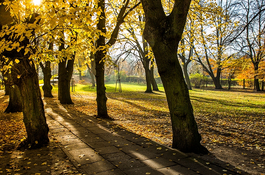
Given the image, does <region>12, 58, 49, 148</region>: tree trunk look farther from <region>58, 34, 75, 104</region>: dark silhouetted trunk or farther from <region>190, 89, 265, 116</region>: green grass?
<region>190, 89, 265, 116</region>: green grass

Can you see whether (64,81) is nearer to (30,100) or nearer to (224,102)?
(30,100)

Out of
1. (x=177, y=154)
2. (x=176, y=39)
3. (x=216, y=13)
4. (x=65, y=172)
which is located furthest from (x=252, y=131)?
(x=65, y=172)

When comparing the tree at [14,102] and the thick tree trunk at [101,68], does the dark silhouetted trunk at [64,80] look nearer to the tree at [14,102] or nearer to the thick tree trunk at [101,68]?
the tree at [14,102]

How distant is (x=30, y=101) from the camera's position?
4559mm

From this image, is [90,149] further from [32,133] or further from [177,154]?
[177,154]

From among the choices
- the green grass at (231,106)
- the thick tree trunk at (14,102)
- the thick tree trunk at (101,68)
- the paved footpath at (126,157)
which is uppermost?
the thick tree trunk at (101,68)

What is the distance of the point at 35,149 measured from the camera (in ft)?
14.6

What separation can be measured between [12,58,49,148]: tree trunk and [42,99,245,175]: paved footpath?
62cm

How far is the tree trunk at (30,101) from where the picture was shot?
14.8 ft

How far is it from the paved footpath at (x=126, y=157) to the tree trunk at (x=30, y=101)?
24.6 inches

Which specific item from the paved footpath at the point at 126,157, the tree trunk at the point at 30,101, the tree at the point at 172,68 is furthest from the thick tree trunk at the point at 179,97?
the tree trunk at the point at 30,101

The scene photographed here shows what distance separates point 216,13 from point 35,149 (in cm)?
936

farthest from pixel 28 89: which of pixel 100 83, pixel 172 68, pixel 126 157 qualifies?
pixel 100 83

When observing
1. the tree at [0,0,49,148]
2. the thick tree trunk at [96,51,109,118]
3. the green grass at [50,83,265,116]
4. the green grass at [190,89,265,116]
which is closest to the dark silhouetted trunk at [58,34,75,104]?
the thick tree trunk at [96,51,109,118]
